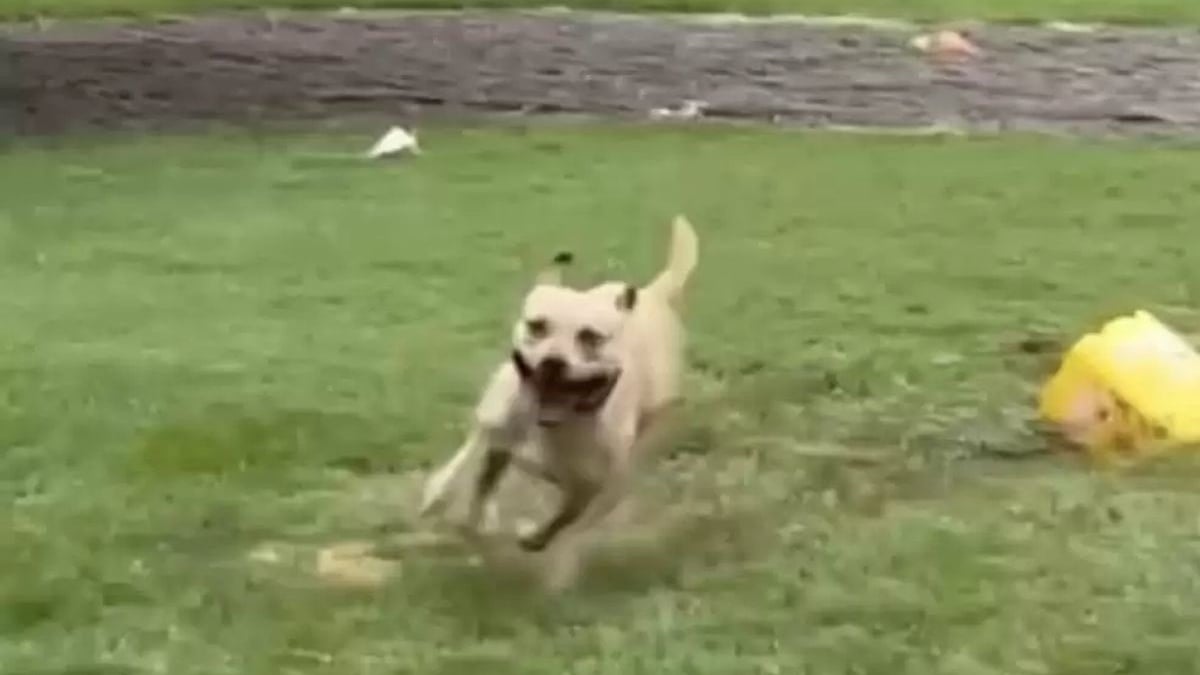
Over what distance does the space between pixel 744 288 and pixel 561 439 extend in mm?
1145

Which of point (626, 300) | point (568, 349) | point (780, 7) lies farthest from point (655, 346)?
point (780, 7)

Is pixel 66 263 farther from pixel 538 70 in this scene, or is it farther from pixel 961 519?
pixel 538 70

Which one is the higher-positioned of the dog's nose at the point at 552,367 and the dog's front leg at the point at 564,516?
the dog's nose at the point at 552,367

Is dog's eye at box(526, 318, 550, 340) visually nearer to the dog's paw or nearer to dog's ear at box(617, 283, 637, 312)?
dog's ear at box(617, 283, 637, 312)

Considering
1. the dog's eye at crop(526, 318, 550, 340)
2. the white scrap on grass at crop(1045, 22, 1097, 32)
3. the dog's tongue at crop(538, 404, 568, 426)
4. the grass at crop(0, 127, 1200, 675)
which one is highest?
the dog's eye at crop(526, 318, 550, 340)

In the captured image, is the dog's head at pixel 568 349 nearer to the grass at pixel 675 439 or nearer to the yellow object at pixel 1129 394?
the grass at pixel 675 439

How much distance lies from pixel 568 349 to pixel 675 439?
0.57 meters

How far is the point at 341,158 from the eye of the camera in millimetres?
4113

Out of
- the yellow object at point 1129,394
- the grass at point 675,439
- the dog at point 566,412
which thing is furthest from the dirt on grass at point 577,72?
the dog at point 566,412

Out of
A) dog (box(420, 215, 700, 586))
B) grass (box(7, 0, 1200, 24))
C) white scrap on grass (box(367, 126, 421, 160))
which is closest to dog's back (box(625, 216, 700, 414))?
dog (box(420, 215, 700, 586))

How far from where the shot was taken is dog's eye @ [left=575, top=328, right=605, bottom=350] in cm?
189

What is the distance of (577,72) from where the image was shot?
505 cm

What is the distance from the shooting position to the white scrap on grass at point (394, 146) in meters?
4.18

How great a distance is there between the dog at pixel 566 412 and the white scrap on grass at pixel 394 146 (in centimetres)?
207
